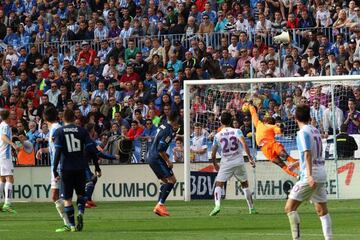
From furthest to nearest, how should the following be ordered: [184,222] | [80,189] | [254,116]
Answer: [254,116]
[184,222]
[80,189]

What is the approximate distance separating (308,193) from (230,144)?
8.78m

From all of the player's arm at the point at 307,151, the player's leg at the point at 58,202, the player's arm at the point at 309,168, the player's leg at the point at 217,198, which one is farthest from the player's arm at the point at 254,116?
the player's arm at the point at 309,168

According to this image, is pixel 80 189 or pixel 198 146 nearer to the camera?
pixel 80 189

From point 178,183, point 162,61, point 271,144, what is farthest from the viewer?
point 162,61

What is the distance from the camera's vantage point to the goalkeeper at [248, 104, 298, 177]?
98.7 feet

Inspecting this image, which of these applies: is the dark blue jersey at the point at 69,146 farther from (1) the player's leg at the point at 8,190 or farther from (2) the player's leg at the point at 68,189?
(1) the player's leg at the point at 8,190

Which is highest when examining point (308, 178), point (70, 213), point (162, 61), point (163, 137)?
point (162, 61)

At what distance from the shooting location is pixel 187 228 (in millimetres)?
20438

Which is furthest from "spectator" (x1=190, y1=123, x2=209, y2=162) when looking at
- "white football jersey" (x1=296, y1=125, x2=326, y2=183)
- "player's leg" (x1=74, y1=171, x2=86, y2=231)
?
"white football jersey" (x1=296, y1=125, x2=326, y2=183)

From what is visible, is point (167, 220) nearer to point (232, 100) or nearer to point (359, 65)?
point (232, 100)

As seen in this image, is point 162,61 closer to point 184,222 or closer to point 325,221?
point 184,222

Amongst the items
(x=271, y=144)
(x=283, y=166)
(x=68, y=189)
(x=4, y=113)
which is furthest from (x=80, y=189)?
(x=271, y=144)

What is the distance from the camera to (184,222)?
72.5 feet

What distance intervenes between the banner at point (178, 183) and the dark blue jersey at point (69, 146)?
36.5 ft
